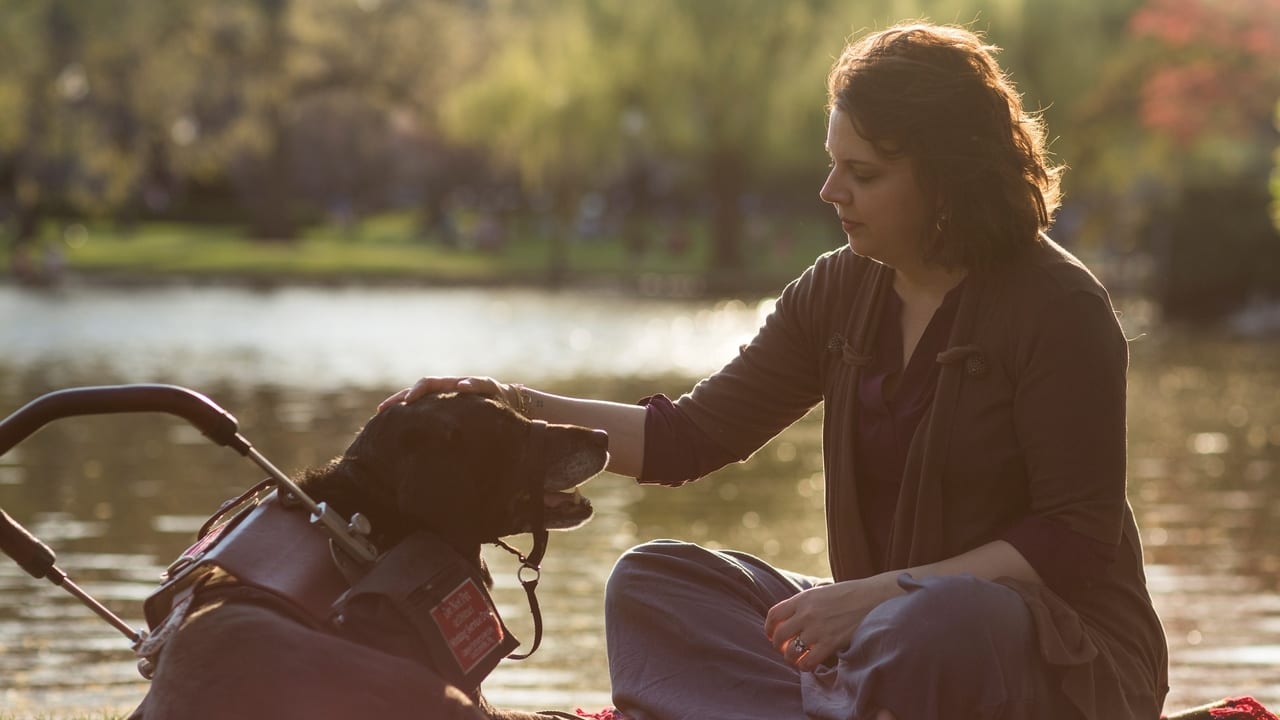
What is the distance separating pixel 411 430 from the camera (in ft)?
11.2

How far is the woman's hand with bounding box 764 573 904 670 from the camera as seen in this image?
349cm

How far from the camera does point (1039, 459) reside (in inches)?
139

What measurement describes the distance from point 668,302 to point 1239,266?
8847 millimetres

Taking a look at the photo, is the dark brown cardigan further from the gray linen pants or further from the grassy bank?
the grassy bank

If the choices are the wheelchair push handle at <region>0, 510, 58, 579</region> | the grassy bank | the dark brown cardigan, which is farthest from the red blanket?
the grassy bank

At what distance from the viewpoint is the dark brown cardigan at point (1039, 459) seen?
3.49 meters

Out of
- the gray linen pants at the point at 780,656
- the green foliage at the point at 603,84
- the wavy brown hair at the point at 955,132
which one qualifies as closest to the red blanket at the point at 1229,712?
the gray linen pants at the point at 780,656

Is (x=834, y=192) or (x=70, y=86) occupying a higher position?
(x=834, y=192)

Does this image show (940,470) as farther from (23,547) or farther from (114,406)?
(23,547)

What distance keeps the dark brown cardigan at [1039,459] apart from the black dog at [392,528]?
0.68 meters

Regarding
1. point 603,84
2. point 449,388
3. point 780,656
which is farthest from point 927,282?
point 603,84

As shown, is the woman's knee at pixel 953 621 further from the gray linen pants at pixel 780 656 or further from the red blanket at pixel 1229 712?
the red blanket at pixel 1229 712

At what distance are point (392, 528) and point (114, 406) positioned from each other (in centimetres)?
60

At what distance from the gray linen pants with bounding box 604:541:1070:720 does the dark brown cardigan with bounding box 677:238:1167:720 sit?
0.35 ft
